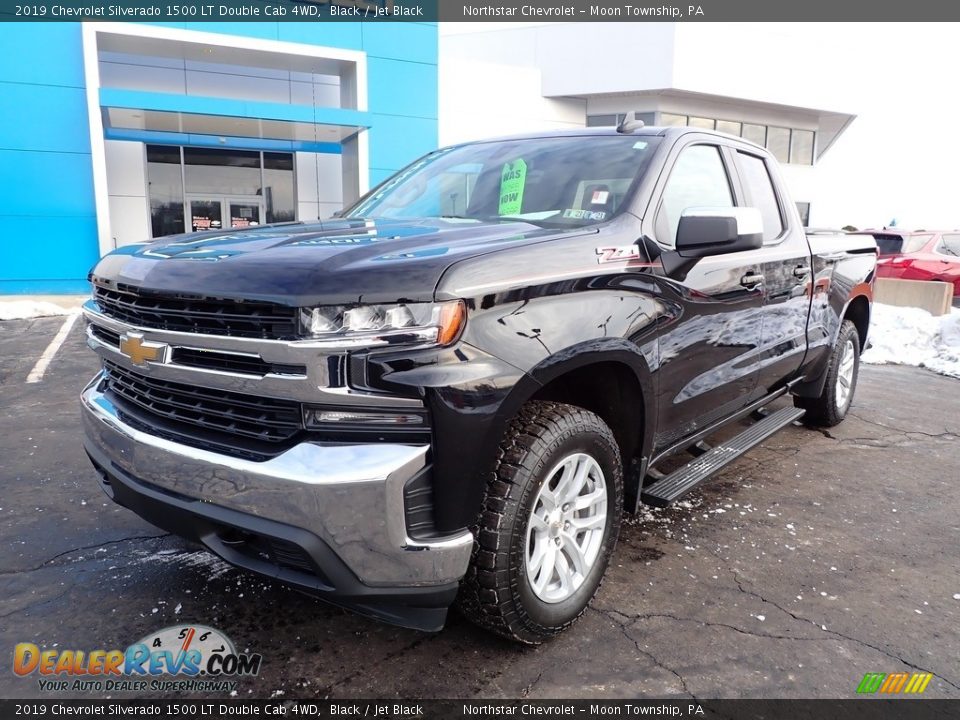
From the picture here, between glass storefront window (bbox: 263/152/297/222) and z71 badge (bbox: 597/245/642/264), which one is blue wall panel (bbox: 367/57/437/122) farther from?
z71 badge (bbox: 597/245/642/264)

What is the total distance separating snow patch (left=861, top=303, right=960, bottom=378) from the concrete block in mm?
650

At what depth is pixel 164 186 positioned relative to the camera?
56.2 feet

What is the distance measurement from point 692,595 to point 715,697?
68cm

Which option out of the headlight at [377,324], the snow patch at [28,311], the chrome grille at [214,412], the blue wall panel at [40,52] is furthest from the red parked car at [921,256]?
the blue wall panel at [40,52]

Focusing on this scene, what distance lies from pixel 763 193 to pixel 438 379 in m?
2.98

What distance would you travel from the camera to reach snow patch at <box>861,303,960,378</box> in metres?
8.70

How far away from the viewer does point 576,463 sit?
254 centimetres

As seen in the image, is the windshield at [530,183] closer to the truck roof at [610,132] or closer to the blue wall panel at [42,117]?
the truck roof at [610,132]

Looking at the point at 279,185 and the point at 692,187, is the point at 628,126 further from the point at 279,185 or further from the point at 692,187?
the point at 279,185

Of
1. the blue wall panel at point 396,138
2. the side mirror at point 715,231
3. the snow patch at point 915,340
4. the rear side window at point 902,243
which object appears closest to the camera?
the side mirror at point 715,231

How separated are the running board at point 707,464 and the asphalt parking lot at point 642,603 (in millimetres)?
358

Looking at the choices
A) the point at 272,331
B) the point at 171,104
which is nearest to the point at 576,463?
the point at 272,331

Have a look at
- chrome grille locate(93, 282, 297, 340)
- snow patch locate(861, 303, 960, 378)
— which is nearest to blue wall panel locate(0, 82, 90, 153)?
chrome grille locate(93, 282, 297, 340)

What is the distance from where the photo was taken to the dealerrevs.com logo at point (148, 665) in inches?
93.0
